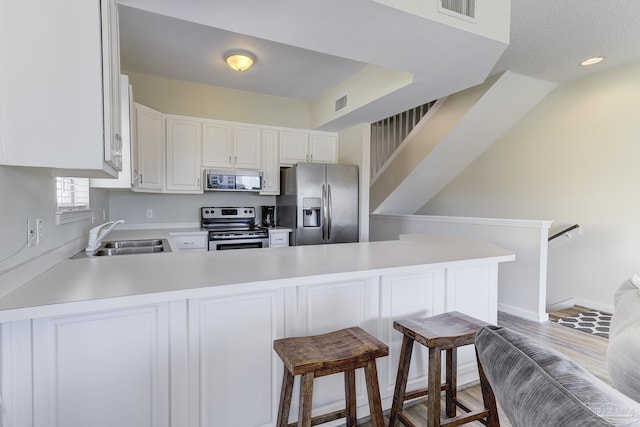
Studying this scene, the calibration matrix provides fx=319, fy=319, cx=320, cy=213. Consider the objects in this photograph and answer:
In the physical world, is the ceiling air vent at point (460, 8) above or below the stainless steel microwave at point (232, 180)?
above

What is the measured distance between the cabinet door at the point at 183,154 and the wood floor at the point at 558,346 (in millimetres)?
3117

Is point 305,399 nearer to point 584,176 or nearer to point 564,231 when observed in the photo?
point 564,231

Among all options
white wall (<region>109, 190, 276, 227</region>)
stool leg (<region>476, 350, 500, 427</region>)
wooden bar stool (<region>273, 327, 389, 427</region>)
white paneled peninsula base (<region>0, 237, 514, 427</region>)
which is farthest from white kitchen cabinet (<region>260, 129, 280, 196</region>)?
stool leg (<region>476, 350, 500, 427</region>)

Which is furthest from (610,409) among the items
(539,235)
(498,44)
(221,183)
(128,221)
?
(128,221)

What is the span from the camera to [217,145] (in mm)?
3916

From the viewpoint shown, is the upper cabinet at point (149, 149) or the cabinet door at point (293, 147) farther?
the cabinet door at point (293, 147)

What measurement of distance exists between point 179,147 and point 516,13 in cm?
349

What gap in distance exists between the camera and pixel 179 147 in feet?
12.2

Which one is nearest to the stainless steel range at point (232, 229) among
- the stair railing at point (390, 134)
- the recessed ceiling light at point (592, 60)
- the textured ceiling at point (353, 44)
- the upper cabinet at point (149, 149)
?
the upper cabinet at point (149, 149)

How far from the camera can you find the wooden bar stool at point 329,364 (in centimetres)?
120

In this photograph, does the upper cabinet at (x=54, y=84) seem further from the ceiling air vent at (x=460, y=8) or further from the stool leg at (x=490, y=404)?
the stool leg at (x=490, y=404)

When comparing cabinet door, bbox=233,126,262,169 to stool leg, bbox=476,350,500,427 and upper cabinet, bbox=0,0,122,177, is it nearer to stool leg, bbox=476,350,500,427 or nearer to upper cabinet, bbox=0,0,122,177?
upper cabinet, bbox=0,0,122,177

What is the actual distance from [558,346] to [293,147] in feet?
11.6

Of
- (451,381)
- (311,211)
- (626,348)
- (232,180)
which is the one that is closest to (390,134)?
(311,211)
